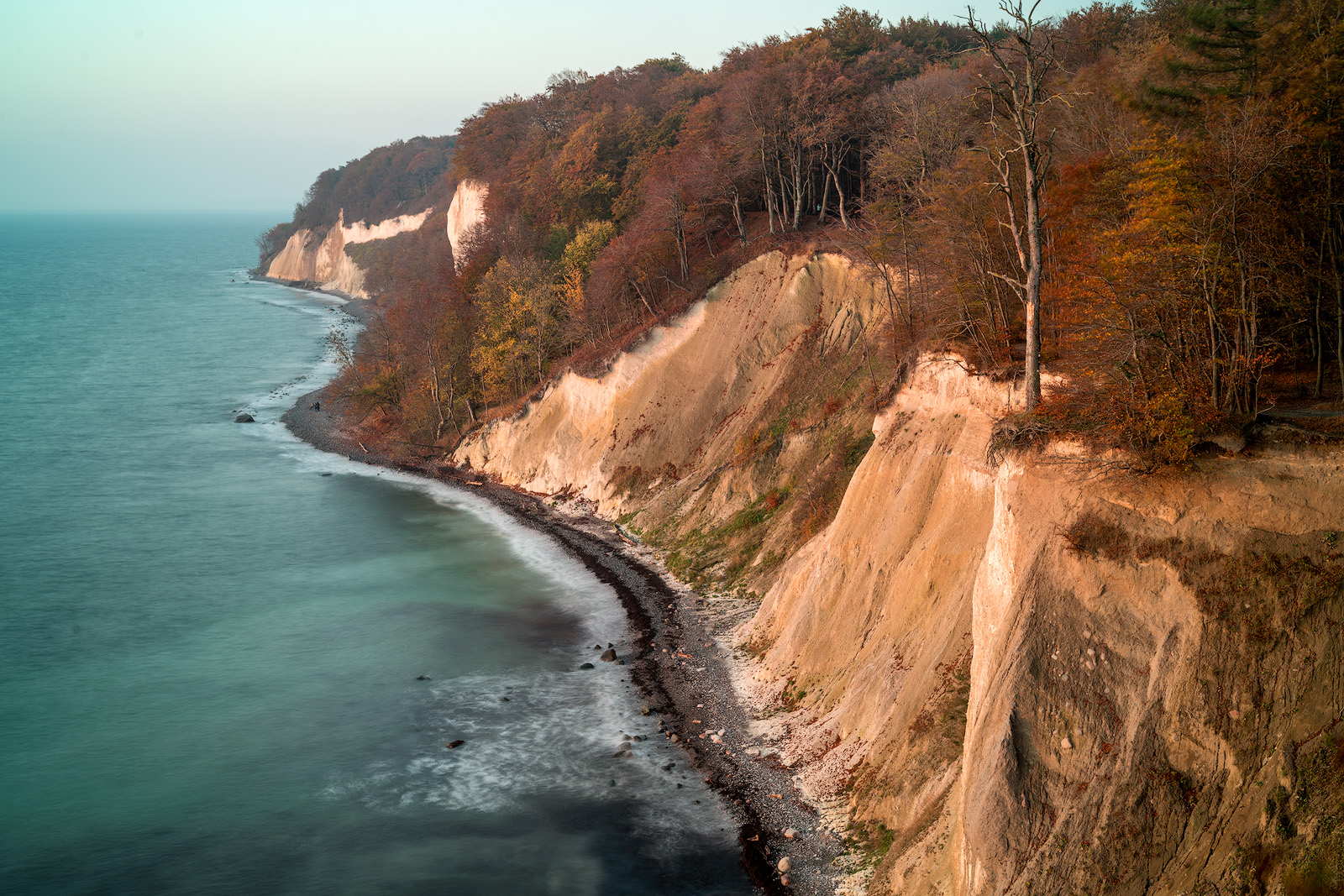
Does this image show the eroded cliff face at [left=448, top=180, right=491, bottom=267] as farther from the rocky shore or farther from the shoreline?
the rocky shore

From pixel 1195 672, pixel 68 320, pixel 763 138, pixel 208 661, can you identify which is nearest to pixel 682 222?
pixel 763 138

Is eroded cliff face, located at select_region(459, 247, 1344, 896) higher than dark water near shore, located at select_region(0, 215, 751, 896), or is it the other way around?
eroded cliff face, located at select_region(459, 247, 1344, 896)

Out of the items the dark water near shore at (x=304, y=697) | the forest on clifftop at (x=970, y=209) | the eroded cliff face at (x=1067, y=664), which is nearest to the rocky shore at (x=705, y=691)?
the dark water near shore at (x=304, y=697)

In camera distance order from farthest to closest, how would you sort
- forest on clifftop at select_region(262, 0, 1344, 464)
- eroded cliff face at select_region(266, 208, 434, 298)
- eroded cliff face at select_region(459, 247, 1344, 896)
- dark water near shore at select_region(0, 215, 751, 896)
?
eroded cliff face at select_region(266, 208, 434, 298) < dark water near shore at select_region(0, 215, 751, 896) < forest on clifftop at select_region(262, 0, 1344, 464) < eroded cliff face at select_region(459, 247, 1344, 896)

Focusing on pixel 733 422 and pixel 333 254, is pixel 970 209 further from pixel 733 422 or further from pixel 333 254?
pixel 333 254

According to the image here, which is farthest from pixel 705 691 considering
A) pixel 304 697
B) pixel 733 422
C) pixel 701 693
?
pixel 733 422

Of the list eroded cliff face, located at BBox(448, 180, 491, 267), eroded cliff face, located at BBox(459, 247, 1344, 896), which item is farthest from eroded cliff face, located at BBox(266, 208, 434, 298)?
eroded cliff face, located at BBox(459, 247, 1344, 896)

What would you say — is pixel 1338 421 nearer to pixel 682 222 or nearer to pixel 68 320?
pixel 682 222
